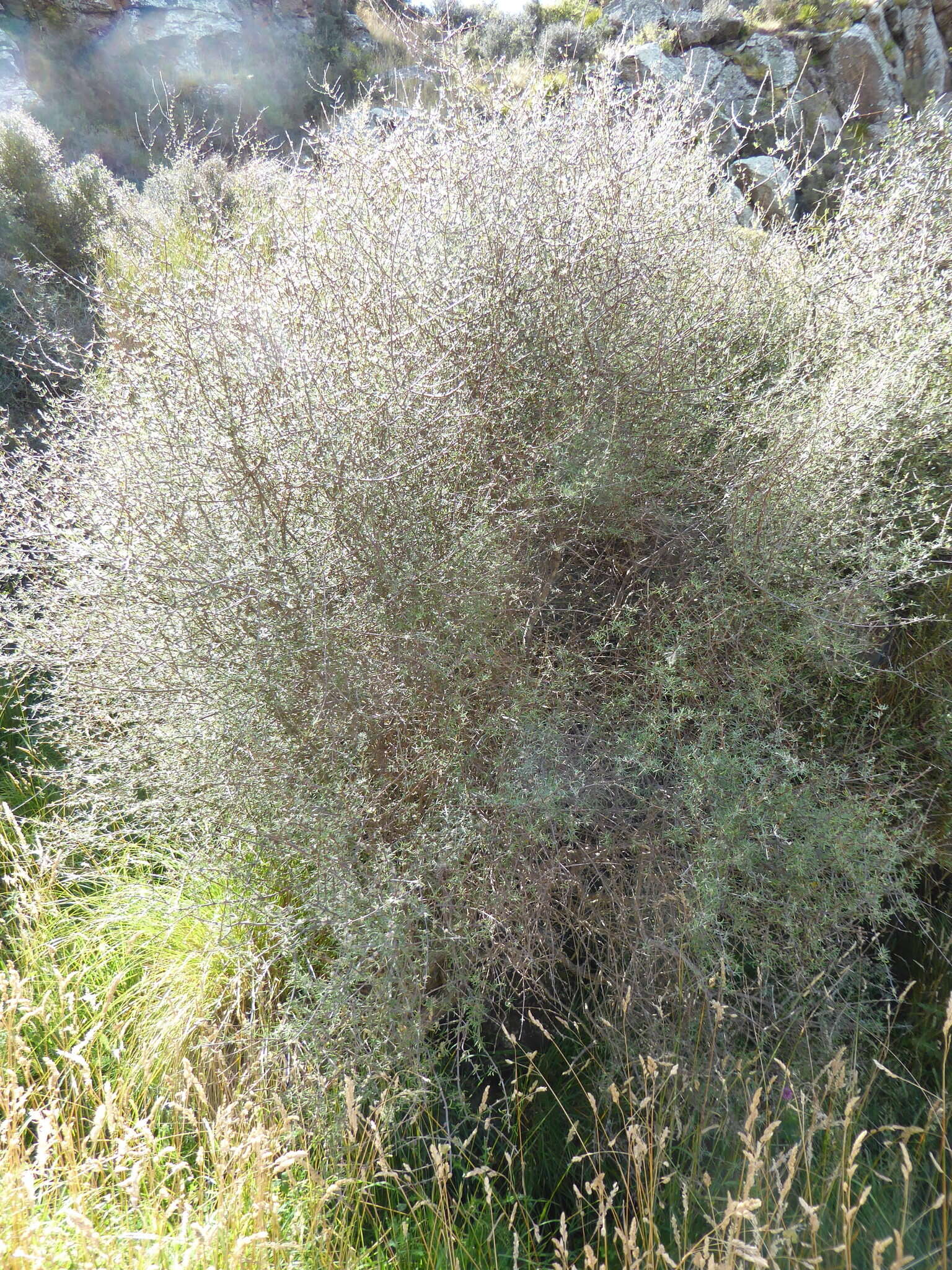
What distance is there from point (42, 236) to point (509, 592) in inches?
218

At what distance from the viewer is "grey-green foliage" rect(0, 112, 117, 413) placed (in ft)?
16.7

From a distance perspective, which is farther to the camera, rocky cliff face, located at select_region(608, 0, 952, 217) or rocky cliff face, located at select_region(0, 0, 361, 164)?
rocky cliff face, located at select_region(0, 0, 361, 164)

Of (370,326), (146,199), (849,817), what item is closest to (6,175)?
(146,199)

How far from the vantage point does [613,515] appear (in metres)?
2.42

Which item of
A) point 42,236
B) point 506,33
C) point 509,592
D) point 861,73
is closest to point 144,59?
point 506,33

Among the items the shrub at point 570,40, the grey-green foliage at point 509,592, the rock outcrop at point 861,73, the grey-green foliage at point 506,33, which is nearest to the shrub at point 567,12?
the grey-green foliage at point 506,33

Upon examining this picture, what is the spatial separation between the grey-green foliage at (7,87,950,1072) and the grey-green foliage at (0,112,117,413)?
2977 millimetres

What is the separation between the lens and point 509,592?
7.73 ft

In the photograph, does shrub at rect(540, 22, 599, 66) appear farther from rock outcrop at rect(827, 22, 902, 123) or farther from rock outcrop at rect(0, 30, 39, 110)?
rock outcrop at rect(0, 30, 39, 110)

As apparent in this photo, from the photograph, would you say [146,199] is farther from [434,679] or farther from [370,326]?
[434,679]

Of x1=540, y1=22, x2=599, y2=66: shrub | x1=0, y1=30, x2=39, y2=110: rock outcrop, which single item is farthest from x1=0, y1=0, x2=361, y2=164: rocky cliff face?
x1=540, y1=22, x2=599, y2=66: shrub

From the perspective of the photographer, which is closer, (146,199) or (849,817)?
(849,817)

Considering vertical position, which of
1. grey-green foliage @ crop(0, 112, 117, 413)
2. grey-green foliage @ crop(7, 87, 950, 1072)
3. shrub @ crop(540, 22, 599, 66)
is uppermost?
shrub @ crop(540, 22, 599, 66)

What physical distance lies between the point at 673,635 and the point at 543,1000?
1124 mm
